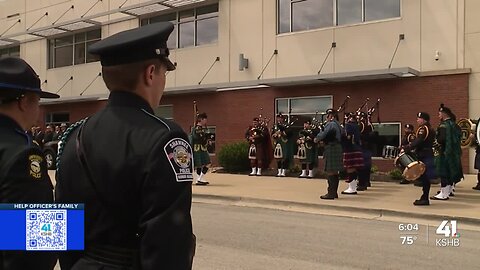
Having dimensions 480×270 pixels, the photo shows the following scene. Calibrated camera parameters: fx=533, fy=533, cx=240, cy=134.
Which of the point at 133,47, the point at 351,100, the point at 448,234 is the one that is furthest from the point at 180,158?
the point at 351,100

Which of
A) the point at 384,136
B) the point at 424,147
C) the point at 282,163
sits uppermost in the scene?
the point at 384,136

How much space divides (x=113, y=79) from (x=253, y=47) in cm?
1974

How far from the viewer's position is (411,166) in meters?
11.0

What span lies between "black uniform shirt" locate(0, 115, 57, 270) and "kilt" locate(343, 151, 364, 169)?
1115 centimetres

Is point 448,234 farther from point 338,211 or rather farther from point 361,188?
point 361,188

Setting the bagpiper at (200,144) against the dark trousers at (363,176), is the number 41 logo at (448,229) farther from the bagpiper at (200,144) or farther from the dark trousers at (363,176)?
the bagpiper at (200,144)

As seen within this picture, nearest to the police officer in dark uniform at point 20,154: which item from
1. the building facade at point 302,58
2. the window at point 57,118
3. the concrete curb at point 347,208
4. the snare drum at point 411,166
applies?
the concrete curb at point 347,208

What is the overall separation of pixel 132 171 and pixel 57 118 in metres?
30.3

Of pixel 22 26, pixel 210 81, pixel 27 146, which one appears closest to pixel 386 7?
pixel 210 81

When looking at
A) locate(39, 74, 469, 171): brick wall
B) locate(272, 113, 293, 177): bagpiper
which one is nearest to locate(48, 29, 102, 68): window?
locate(39, 74, 469, 171): brick wall

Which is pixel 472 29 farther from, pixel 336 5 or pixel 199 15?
pixel 199 15

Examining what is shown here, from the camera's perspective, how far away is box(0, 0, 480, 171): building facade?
1694 centimetres

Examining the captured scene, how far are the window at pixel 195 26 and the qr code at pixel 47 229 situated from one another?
70.5 ft

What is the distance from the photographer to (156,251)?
5.61 ft
